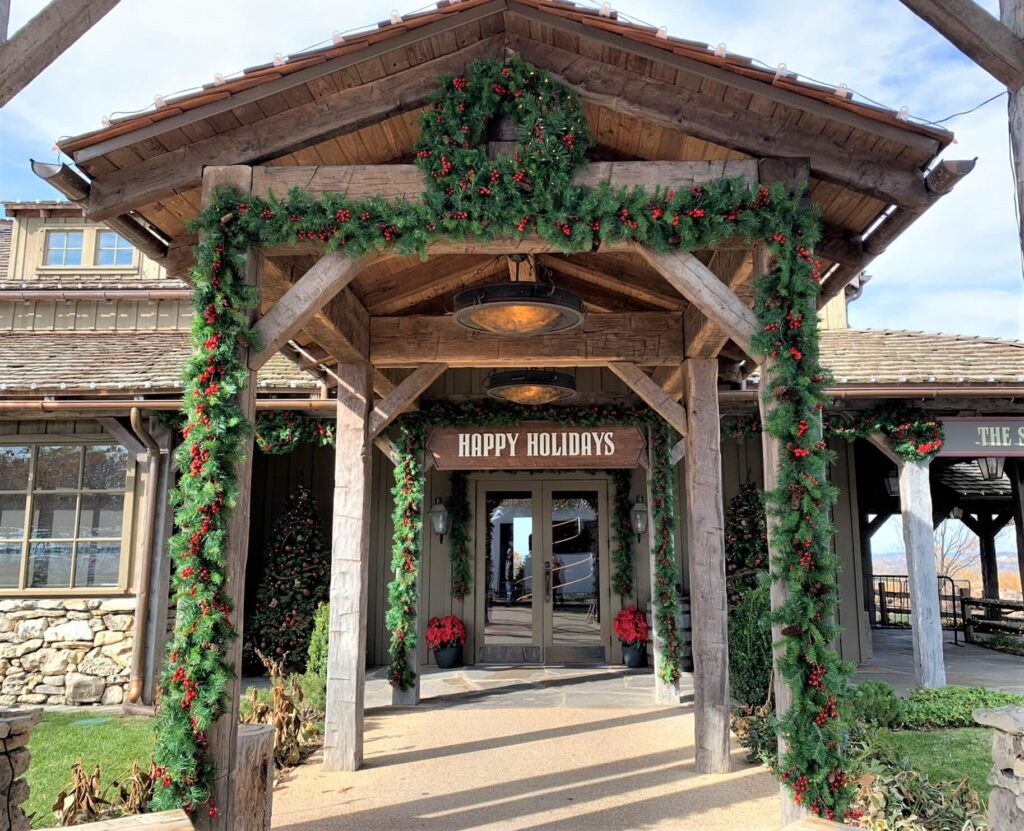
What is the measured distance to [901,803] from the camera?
4422 mm

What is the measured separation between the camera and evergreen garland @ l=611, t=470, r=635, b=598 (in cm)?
1055

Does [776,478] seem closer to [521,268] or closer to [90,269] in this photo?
[521,268]

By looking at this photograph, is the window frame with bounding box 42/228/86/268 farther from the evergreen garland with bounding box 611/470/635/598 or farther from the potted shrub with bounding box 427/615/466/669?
the evergreen garland with bounding box 611/470/635/598

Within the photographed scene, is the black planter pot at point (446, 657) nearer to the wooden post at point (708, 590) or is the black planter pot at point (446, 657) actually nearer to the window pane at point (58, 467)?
the window pane at point (58, 467)

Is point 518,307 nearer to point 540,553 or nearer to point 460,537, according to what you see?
point 460,537

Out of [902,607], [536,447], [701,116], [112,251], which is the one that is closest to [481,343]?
[536,447]

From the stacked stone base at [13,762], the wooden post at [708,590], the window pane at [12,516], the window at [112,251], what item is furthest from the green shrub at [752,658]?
the window at [112,251]

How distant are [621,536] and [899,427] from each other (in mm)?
3702

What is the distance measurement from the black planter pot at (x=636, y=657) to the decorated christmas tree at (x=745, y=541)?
135cm

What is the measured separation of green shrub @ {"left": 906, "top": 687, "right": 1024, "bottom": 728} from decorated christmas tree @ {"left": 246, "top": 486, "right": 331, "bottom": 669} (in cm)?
619

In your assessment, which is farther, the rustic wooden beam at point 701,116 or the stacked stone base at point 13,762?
the rustic wooden beam at point 701,116

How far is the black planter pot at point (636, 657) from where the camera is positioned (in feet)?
33.5

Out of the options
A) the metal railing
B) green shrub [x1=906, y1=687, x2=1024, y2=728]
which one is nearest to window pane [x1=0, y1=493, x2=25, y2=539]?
green shrub [x1=906, y1=687, x2=1024, y2=728]

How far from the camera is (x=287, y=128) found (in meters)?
4.29
